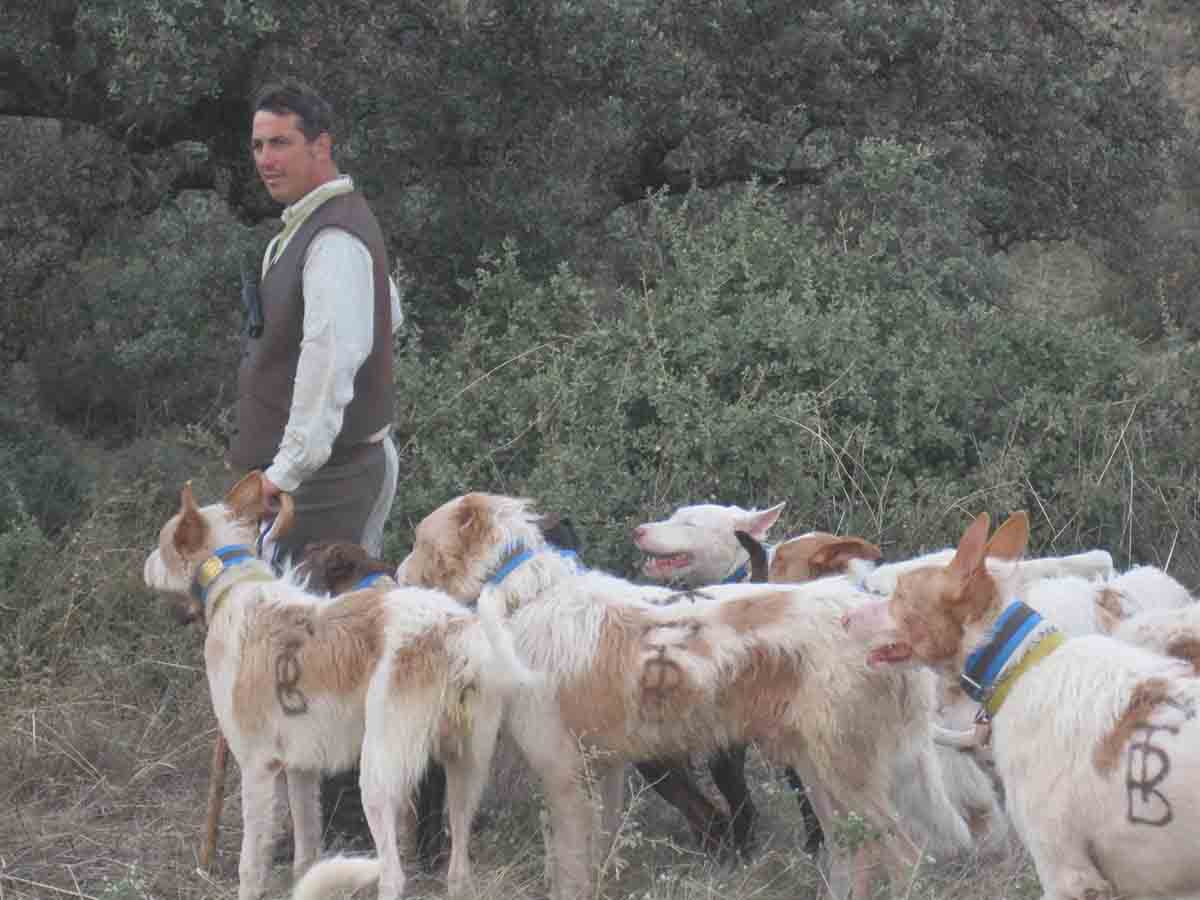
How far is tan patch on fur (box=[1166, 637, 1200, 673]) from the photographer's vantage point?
18.8 feet

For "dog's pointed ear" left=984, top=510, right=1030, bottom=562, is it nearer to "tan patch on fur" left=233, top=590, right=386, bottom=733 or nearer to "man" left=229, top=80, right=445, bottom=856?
"tan patch on fur" left=233, top=590, right=386, bottom=733

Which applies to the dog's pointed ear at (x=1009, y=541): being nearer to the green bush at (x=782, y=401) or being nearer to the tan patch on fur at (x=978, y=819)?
the tan patch on fur at (x=978, y=819)

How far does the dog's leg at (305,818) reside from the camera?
6.01m

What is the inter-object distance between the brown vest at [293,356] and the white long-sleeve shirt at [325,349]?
72mm

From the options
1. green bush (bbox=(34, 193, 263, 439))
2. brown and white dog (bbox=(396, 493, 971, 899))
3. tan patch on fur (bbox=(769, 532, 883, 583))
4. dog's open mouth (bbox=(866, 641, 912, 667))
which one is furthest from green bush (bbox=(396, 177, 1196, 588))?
dog's open mouth (bbox=(866, 641, 912, 667))

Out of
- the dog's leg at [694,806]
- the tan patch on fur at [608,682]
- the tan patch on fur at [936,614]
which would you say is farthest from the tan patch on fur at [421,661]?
the tan patch on fur at [936,614]

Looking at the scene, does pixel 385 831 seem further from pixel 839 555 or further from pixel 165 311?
pixel 165 311

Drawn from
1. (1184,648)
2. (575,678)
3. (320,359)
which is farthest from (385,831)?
(1184,648)

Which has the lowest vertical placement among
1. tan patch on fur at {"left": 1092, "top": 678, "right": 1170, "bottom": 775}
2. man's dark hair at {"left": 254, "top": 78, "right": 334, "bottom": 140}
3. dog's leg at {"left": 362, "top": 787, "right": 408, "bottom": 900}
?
dog's leg at {"left": 362, "top": 787, "right": 408, "bottom": 900}

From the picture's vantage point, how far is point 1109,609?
6.26 meters

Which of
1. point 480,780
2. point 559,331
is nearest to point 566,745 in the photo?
point 480,780

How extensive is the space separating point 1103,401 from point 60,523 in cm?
565

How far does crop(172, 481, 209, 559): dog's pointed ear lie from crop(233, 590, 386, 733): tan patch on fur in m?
0.35

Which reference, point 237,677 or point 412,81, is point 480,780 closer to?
point 237,677
